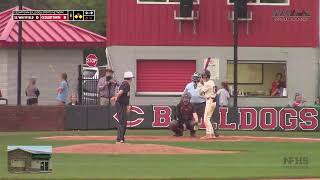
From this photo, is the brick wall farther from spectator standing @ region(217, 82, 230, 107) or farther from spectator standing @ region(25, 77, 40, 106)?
spectator standing @ region(217, 82, 230, 107)

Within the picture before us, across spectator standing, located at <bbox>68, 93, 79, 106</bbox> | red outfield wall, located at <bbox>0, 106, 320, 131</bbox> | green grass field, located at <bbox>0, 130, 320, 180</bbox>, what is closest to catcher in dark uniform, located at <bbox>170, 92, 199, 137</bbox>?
green grass field, located at <bbox>0, 130, 320, 180</bbox>

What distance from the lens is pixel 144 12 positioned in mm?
35188

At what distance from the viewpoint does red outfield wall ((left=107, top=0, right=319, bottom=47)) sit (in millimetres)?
35156

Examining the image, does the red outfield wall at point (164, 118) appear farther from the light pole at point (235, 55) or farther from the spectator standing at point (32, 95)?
the spectator standing at point (32, 95)

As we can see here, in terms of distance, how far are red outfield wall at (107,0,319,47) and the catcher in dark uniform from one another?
10083 millimetres

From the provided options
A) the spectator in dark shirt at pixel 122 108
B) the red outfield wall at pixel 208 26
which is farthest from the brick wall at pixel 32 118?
the spectator in dark shirt at pixel 122 108

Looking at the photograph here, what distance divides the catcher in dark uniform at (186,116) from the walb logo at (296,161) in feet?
22.4

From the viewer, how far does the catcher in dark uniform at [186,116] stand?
82.7ft

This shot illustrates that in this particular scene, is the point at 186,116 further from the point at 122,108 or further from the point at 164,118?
the point at 164,118

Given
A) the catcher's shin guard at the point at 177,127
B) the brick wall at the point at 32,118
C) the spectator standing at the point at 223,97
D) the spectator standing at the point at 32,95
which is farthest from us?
the spectator standing at the point at 32,95

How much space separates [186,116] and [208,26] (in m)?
10.9

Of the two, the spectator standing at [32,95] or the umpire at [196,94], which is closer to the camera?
the umpire at [196,94]
